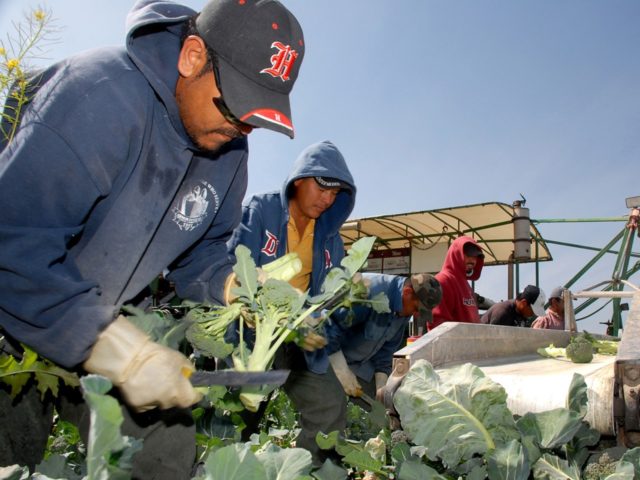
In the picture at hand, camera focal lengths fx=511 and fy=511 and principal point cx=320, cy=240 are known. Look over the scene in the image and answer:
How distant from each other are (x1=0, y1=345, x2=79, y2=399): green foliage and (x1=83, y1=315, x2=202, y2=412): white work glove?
417 mm

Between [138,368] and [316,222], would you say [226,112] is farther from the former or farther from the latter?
[316,222]

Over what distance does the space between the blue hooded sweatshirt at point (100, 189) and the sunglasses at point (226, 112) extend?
0.21 metres

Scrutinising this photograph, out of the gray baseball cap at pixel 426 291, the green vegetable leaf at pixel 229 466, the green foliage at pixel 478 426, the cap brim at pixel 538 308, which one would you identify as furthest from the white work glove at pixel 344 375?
the green vegetable leaf at pixel 229 466

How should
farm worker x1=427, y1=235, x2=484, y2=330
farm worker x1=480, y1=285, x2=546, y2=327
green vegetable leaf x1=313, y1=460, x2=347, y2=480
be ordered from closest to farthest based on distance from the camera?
1. green vegetable leaf x1=313, y1=460, x2=347, y2=480
2. farm worker x1=427, y1=235, x2=484, y2=330
3. farm worker x1=480, y1=285, x2=546, y2=327

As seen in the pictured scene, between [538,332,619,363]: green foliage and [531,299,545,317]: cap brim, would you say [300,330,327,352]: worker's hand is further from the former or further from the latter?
[531,299,545,317]: cap brim

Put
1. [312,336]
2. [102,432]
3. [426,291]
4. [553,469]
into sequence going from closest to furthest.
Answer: [102,432], [553,469], [312,336], [426,291]

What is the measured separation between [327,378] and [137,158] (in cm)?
252

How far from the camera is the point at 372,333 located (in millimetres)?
4828

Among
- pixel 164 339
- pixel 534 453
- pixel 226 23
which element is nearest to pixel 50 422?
pixel 164 339

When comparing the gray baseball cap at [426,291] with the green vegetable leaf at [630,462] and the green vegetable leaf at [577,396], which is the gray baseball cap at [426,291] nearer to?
the green vegetable leaf at [577,396]

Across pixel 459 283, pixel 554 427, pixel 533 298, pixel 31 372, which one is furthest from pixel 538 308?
pixel 31 372

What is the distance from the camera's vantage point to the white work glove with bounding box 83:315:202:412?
1.46 meters

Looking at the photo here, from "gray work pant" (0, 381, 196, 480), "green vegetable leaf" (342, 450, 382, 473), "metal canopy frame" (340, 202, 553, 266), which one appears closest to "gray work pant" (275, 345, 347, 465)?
"green vegetable leaf" (342, 450, 382, 473)

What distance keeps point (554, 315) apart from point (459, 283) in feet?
8.55
